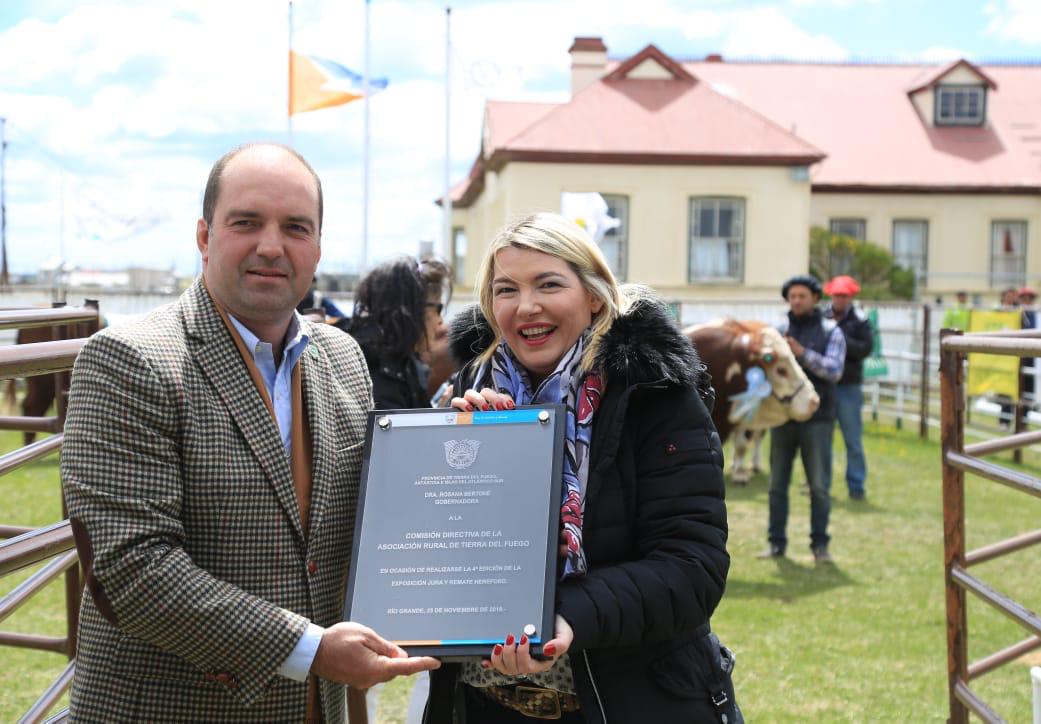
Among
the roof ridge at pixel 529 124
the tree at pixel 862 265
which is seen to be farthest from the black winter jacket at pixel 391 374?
the tree at pixel 862 265

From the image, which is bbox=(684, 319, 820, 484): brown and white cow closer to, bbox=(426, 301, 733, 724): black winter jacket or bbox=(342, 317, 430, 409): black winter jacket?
bbox=(342, 317, 430, 409): black winter jacket

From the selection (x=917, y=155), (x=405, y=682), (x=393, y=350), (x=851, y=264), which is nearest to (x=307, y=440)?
(x=393, y=350)

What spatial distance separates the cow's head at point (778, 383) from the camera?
9.17m

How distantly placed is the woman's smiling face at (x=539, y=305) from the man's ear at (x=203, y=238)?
0.69m

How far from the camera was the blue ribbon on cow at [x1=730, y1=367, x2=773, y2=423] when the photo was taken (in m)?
9.89

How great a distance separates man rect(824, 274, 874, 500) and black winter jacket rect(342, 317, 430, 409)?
693 cm

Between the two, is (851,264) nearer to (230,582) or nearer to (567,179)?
(567,179)

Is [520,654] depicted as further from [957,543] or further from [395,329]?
[395,329]

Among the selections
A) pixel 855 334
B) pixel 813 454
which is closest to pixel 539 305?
pixel 813 454

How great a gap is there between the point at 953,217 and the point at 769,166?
24.3ft

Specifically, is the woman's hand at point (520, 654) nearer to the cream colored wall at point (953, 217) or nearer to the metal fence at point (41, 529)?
the metal fence at point (41, 529)

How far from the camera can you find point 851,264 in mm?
31188

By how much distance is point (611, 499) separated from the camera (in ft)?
8.27

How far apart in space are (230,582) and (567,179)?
26565 mm
